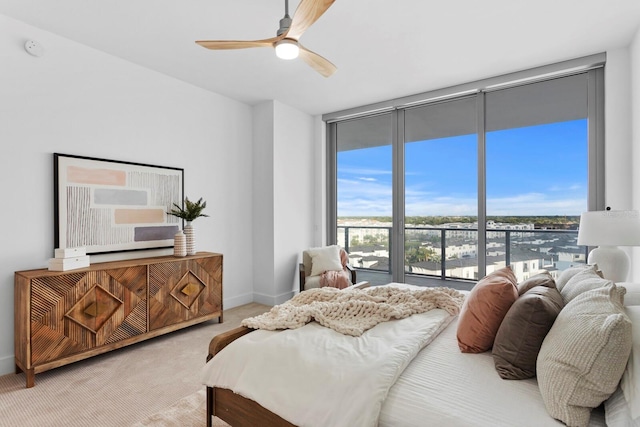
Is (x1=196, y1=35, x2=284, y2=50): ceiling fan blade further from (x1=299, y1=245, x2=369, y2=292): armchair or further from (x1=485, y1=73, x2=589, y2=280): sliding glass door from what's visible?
(x1=485, y1=73, x2=589, y2=280): sliding glass door

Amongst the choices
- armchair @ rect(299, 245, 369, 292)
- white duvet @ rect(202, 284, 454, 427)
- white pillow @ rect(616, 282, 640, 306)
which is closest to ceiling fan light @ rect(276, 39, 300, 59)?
white duvet @ rect(202, 284, 454, 427)

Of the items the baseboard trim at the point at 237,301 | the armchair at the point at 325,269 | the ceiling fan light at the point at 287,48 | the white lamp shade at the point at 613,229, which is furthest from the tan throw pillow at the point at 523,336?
the baseboard trim at the point at 237,301

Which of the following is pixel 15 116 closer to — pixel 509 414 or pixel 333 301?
pixel 333 301

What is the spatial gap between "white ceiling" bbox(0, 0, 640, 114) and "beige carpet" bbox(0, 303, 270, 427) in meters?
2.71

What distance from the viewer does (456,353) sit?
1604mm

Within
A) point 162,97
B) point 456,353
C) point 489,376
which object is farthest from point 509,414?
point 162,97

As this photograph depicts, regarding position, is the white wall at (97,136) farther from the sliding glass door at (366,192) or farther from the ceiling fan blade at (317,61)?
the ceiling fan blade at (317,61)

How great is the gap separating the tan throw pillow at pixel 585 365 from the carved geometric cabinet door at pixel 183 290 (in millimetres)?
2998

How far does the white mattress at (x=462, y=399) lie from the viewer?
44.1 inches

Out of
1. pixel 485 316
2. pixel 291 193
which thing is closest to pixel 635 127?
pixel 485 316

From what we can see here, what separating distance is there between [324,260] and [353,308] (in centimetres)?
229

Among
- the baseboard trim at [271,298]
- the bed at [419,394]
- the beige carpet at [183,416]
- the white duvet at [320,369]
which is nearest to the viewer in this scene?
the bed at [419,394]

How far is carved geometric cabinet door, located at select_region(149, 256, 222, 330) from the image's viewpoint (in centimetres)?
312

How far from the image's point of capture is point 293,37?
215cm
